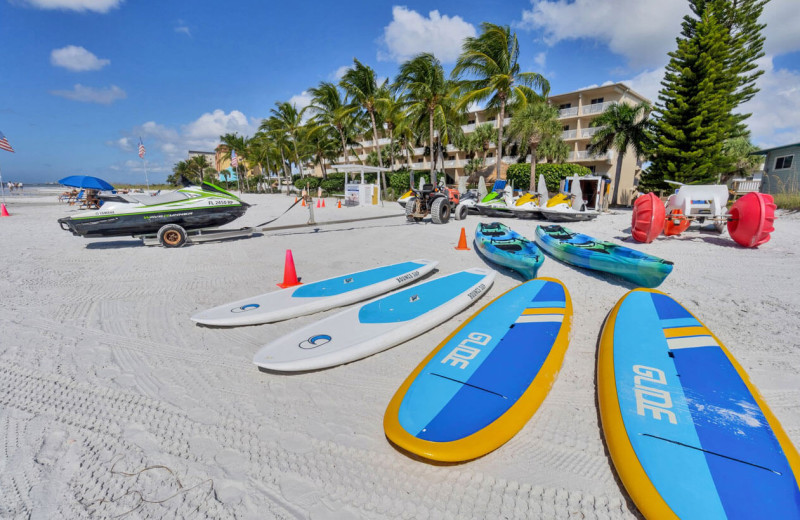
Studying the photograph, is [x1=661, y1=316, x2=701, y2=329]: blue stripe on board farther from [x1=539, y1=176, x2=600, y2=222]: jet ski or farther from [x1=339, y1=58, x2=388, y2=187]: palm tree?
[x1=339, y1=58, x2=388, y2=187]: palm tree

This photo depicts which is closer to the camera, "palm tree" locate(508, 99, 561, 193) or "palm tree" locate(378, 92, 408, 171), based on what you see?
"palm tree" locate(508, 99, 561, 193)

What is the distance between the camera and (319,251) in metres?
7.98

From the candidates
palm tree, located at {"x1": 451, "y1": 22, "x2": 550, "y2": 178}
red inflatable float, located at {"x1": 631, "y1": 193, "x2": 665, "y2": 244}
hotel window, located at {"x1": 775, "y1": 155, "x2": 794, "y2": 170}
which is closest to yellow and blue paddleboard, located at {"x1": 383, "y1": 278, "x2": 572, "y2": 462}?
red inflatable float, located at {"x1": 631, "y1": 193, "x2": 665, "y2": 244}

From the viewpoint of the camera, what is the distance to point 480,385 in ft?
8.16

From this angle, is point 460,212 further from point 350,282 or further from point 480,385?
point 480,385

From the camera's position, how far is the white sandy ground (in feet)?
5.90

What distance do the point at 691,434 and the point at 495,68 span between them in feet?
67.3

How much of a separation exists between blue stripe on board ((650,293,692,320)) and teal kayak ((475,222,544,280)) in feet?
5.08

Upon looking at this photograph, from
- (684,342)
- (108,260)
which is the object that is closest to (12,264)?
(108,260)

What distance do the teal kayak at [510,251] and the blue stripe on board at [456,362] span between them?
1.16 m

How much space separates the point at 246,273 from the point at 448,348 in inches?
184

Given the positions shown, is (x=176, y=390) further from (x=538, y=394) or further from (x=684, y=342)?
(x=684, y=342)

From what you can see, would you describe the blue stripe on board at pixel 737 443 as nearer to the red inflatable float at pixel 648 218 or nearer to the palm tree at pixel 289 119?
the red inflatable float at pixel 648 218

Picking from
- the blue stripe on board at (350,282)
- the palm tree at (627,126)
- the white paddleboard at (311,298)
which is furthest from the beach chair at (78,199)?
the palm tree at (627,126)
